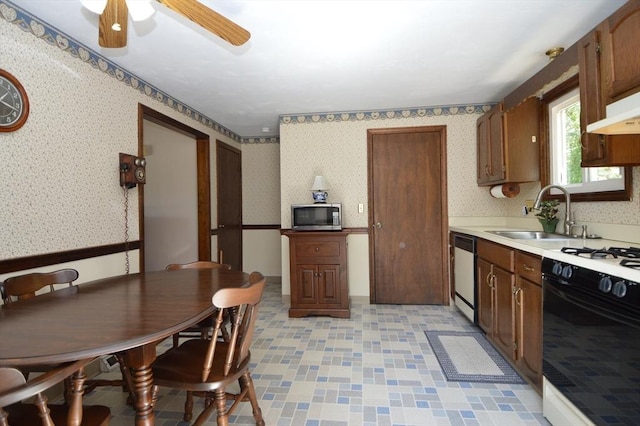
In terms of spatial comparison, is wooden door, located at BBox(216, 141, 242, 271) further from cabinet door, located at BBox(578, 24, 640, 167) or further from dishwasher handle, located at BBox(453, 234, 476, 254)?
cabinet door, located at BBox(578, 24, 640, 167)

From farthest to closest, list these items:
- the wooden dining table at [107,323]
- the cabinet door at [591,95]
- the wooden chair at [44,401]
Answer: the cabinet door at [591,95] < the wooden dining table at [107,323] < the wooden chair at [44,401]

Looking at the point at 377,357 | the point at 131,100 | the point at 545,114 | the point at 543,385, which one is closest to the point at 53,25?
the point at 131,100

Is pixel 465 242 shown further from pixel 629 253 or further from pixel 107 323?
pixel 107 323

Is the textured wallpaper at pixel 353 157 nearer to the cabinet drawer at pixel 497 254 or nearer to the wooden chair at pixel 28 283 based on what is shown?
the cabinet drawer at pixel 497 254

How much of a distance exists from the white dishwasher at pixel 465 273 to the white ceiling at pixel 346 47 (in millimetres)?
1479

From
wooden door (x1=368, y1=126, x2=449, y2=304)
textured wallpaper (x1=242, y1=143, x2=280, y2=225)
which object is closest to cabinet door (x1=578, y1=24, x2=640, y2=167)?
wooden door (x1=368, y1=126, x2=449, y2=304)

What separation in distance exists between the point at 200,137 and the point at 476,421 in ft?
12.2

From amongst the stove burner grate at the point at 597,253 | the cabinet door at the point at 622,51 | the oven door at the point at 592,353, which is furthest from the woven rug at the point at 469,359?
the cabinet door at the point at 622,51

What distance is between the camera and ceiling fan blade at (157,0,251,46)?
129 centimetres

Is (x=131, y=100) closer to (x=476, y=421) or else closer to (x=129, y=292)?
(x=129, y=292)

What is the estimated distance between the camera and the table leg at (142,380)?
1220 millimetres

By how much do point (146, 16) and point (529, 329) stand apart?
2.51m

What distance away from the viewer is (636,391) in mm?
1124

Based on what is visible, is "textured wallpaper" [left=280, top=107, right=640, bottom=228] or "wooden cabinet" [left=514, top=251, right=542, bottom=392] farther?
"textured wallpaper" [left=280, top=107, right=640, bottom=228]
